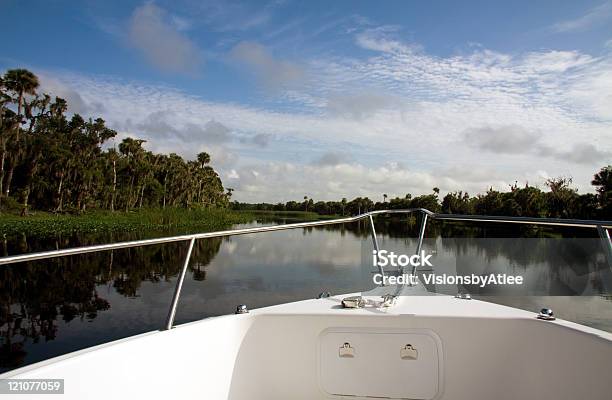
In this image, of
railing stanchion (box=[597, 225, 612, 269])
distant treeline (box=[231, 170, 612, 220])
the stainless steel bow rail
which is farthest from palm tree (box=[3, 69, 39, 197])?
railing stanchion (box=[597, 225, 612, 269])

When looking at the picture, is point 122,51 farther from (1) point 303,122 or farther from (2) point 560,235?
(2) point 560,235

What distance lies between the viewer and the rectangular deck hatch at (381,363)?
1809 millimetres

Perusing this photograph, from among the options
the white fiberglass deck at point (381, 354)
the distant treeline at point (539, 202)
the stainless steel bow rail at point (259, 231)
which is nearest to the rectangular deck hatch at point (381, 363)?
the white fiberglass deck at point (381, 354)

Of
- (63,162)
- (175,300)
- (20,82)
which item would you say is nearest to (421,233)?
Result: (175,300)

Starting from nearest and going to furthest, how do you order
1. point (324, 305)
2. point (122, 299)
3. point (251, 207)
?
point (324, 305), point (122, 299), point (251, 207)

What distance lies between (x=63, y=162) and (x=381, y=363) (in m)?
38.4

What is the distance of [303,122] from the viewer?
59.7ft

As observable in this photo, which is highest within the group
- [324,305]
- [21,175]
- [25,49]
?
[25,49]

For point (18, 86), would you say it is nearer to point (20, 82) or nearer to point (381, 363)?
point (20, 82)

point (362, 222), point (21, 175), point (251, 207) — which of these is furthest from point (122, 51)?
point (251, 207)

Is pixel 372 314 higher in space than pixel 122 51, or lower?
lower

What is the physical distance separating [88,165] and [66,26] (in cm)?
1358

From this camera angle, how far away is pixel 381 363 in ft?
6.00

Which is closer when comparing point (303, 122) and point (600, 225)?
point (600, 225)
